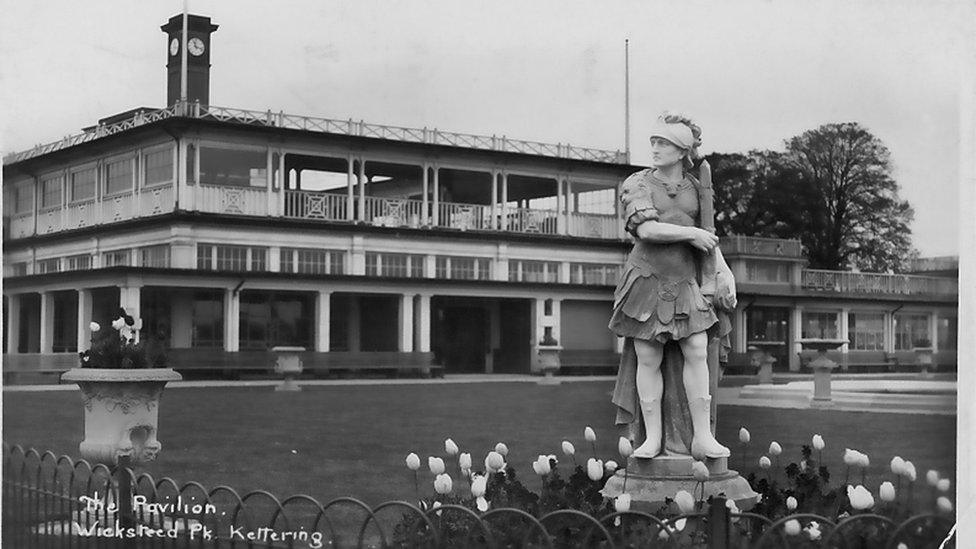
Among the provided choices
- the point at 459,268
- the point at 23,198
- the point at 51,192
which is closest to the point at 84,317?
the point at 51,192

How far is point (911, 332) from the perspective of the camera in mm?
13000

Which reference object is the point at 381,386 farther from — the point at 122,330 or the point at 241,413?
the point at 122,330

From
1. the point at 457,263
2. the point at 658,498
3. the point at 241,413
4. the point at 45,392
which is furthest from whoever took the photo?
the point at 457,263

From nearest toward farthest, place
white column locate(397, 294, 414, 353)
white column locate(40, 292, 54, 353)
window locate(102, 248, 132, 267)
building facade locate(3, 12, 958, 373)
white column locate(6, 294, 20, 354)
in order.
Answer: white column locate(6, 294, 20, 354)
building facade locate(3, 12, 958, 373)
white column locate(40, 292, 54, 353)
window locate(102, 248, 132, 267)
white column locate(397, 294, 414, 353)

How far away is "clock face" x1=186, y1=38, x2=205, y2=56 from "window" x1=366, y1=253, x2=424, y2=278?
12986 mm

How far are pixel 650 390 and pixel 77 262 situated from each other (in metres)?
13.9

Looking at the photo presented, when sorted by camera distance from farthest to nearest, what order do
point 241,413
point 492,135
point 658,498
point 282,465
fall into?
point 492,135
point 241,413
point 282,465
point 658,498

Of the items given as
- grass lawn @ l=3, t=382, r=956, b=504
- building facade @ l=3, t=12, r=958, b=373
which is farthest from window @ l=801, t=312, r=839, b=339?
grass lawn @ l=3, t=382, r=956, b=504

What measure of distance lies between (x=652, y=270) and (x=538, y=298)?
20334mm

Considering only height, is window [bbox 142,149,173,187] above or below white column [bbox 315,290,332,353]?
above

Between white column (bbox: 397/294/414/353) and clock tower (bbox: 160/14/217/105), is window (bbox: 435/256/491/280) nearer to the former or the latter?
white column (bbox: 397/294/414/353)

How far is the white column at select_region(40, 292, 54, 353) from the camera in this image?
1675 centimetres

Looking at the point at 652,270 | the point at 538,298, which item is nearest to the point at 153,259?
the point at 538,298

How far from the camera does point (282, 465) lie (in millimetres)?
10984
